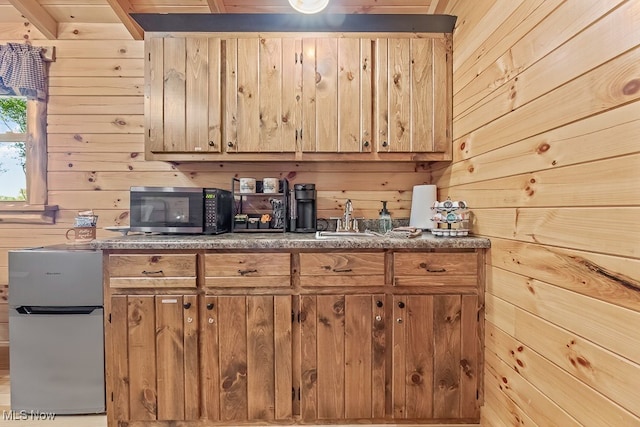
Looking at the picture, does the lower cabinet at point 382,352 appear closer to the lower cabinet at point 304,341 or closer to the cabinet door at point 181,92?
the lower cabinet at point 304,341

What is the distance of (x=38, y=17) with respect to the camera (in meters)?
2.08

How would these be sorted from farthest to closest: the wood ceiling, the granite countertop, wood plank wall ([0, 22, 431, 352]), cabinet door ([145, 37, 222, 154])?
wood plank wall ([0, 22, 431, 352]) < the wood ceiling < cabinet door ([145, 37, 222, 154]) < the granite countertop

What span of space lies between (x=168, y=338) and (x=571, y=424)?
174 cm

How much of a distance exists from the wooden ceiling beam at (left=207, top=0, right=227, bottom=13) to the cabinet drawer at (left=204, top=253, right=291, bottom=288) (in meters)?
1.61

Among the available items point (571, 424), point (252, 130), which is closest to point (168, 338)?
point (252, 130)

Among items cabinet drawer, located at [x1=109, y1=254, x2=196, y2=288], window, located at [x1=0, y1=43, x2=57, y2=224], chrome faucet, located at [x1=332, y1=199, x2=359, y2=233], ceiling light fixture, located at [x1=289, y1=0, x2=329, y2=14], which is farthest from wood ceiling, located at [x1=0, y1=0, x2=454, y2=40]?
cabinet drawer, located at [x1=109, y1=254, x2=196, y2=288]

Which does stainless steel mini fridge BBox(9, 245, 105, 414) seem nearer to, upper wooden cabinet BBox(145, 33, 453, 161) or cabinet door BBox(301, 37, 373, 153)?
upper wooden cabinet BBox(145, 33, 453, 161)

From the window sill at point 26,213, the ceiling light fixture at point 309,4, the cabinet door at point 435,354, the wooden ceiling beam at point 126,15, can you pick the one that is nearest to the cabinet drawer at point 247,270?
the cabinet door at point 435,354

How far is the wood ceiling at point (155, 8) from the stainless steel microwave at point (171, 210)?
1242mm

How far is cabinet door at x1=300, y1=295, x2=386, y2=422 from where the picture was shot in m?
1.60

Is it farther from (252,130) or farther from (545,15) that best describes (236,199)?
(545,15)

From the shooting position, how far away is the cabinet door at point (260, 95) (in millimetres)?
1950

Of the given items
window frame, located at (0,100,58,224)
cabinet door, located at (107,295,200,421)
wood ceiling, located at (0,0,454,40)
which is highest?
wood ceiling, located at (0,0,454,40)

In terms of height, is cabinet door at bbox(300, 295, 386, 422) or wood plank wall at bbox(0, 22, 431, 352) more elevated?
wood plank wall at bbox(0, 22, 431, 352)
